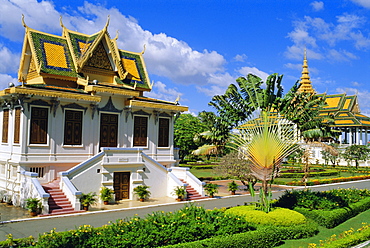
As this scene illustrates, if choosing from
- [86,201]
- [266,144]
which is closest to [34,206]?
[86,201]

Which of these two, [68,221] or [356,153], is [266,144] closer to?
[68,221]

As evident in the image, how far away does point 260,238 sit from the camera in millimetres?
11617

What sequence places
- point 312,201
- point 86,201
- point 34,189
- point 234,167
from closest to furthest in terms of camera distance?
point 312,201, point 34,189, point 86,201, point 234,167

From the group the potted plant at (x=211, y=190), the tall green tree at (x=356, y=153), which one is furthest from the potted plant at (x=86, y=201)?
the tall green tree at (x=356, y=153)

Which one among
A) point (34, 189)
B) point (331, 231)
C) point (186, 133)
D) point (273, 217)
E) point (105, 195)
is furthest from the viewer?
point (186, 133)

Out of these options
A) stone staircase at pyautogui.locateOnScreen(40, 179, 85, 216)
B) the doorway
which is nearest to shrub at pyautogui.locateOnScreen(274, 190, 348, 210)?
the doorway

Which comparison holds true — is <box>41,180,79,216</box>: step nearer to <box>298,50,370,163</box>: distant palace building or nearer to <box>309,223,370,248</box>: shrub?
<box>309,223,370,248</box>: shrub

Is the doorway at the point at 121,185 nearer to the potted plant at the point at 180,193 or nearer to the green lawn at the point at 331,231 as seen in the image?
the potted plant at the point at 180,193

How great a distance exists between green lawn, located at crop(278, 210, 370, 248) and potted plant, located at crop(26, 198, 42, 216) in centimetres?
1090

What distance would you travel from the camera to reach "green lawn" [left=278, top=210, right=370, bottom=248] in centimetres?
1226

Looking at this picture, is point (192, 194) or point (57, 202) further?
point (192, 194)

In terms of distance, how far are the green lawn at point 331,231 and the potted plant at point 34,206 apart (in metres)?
10.9

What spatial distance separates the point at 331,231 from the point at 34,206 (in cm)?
1303

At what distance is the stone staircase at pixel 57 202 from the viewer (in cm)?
1702
